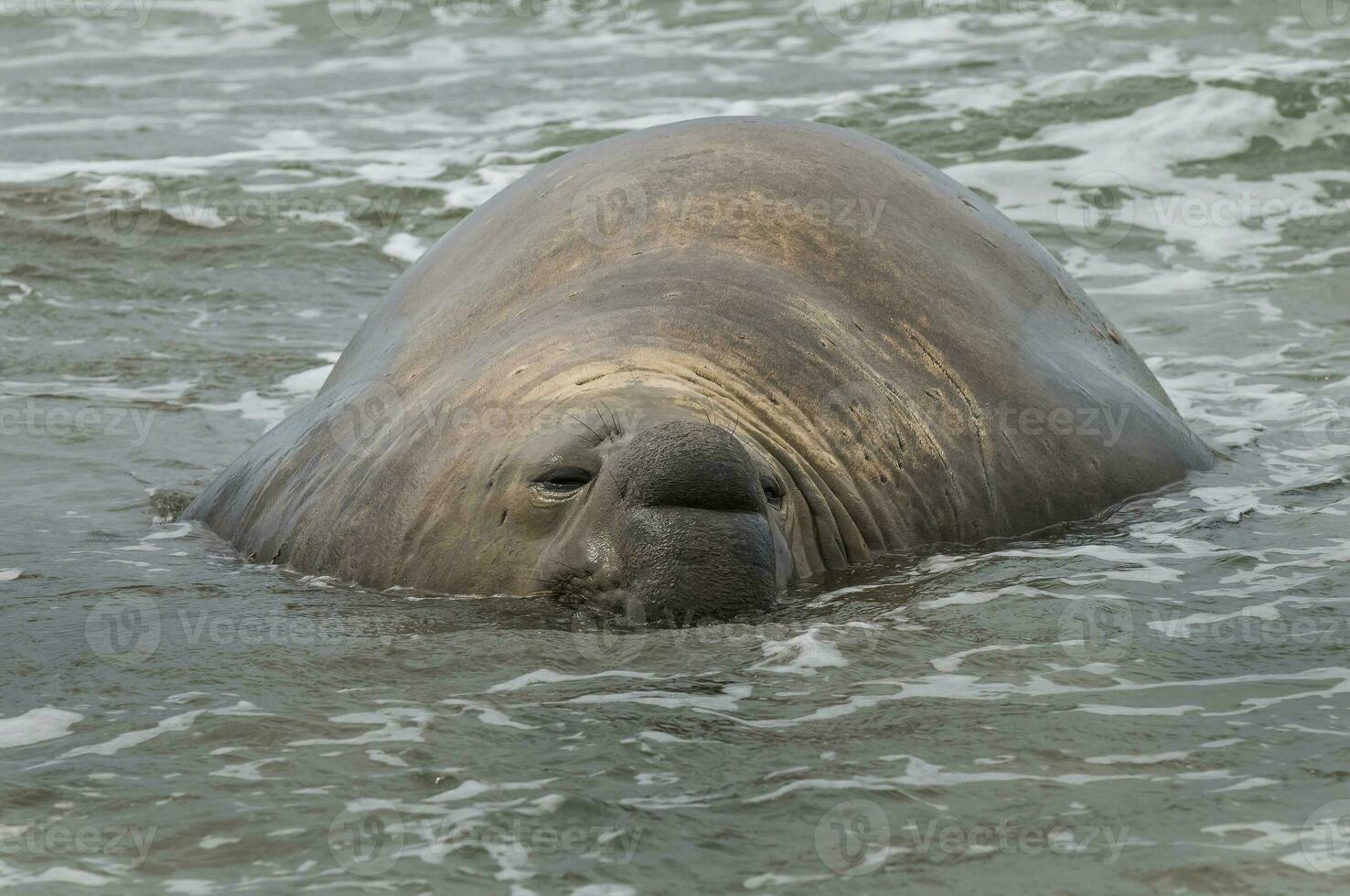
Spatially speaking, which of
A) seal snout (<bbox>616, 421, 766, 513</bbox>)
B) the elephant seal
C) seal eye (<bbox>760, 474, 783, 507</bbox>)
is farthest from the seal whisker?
seal eye (<bbox>760, 474, 783, 507</bbox>)

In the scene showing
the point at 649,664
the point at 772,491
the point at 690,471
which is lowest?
the point at 649,664

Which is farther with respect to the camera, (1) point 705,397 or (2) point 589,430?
(1) point 705,397

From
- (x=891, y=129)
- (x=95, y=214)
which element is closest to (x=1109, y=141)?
(x=891, y=129)

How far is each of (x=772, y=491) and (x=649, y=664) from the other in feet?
2.21

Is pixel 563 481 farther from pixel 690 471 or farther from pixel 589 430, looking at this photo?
pixel 690 471

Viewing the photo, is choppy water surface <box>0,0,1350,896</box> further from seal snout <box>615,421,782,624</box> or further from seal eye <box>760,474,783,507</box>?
seal eye <box>760,474,783,507</box>

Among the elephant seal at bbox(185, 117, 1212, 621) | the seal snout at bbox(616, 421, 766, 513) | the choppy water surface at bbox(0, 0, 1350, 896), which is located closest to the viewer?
the choppy water surface at bbox(0, 0, 1350, 896)

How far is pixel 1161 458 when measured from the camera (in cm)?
614

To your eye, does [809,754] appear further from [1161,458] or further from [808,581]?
[1161,458]

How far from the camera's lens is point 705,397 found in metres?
5.05

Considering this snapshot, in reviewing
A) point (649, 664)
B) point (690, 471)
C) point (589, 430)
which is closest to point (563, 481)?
point (589, 430)

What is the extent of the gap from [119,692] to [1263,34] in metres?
13.5

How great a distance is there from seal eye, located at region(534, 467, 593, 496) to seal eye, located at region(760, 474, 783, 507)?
0.44m

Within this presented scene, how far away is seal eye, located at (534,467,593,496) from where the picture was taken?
4.75 metres
